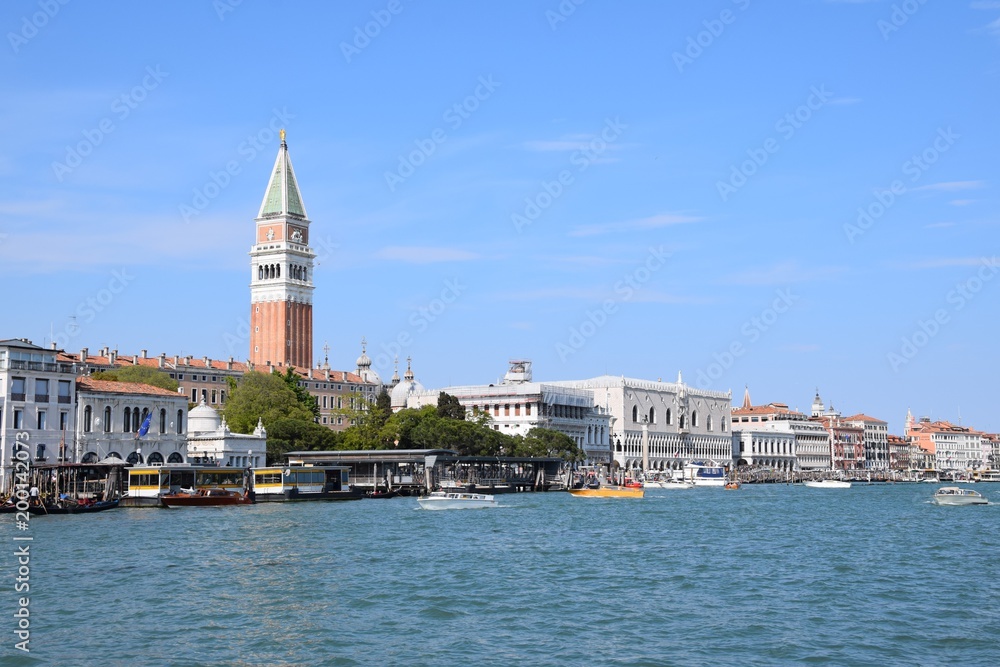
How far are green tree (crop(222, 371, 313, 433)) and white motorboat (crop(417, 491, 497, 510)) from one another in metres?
23.8

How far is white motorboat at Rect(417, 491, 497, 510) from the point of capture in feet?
214

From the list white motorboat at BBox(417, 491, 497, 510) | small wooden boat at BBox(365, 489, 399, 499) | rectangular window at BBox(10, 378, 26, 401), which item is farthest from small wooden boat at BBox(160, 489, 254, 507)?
small wooden boat at BBox(365, 489, 399, 499)

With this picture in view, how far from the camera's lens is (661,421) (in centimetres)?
15125

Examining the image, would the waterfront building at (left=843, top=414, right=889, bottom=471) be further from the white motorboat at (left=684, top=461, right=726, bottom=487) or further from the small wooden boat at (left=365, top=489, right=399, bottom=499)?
the small wooden boat at (left=365, top=489, right=399, bottom=499)

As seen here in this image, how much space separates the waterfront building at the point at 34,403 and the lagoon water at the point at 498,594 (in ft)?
36.0

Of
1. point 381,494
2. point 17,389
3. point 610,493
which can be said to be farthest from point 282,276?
point 17,389

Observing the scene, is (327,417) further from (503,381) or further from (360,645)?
(360,645)

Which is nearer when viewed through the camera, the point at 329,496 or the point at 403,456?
the point at 329,496

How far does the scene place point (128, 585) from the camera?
30156 millimetres

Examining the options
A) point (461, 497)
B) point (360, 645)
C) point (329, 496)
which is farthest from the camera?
point (329, 496)

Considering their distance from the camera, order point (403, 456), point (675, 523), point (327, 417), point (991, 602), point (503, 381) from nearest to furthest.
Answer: point (991, 602), point (675, 523), point (403, 456), point (327, 417), point (503, 381)

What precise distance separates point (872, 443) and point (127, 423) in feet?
494

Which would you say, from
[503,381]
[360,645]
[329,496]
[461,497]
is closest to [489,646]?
[360,645]

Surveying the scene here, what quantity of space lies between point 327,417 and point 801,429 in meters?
88.2
